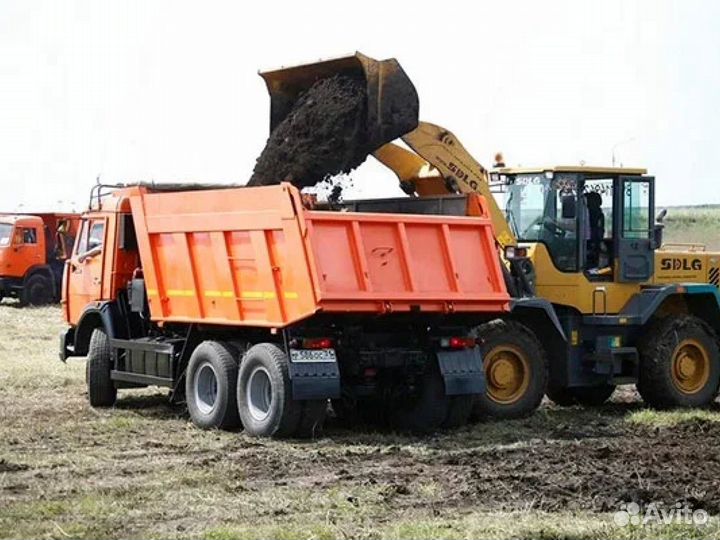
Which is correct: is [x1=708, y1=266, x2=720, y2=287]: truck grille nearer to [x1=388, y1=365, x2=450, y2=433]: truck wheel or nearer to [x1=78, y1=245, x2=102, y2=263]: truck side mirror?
[x1=388, y1=365, x2=450, y2=433]: truck wheel

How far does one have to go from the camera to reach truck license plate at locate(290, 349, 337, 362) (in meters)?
13.3

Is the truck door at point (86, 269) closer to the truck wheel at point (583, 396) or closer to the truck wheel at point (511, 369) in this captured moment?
the truck wheel at point (511, 369)

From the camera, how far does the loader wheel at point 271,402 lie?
13344 mm

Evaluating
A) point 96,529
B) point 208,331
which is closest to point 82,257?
point 208,331

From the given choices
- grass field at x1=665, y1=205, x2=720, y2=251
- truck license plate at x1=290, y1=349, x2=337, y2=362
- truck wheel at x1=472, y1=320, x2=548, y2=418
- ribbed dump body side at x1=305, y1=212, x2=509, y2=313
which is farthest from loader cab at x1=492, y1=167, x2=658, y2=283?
grass field at x1=665, y1=205, x2=720, y2=251

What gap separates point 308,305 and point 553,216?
4.19m

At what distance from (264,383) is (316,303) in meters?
1.25


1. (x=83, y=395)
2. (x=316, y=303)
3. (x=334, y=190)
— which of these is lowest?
(x=83, y=395)

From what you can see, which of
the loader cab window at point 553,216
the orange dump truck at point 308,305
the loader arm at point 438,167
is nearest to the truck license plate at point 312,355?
the orange dump truck at point 308,305

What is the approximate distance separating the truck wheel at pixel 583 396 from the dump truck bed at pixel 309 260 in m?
3.31

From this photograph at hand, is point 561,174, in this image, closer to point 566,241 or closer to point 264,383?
point 566,241

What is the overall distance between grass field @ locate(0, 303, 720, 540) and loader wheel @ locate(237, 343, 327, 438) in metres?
0.17

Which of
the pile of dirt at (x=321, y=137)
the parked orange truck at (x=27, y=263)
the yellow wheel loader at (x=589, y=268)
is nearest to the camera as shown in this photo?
the pile of dirt at (x=321, y=137)

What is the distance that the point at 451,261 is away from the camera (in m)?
14.1
